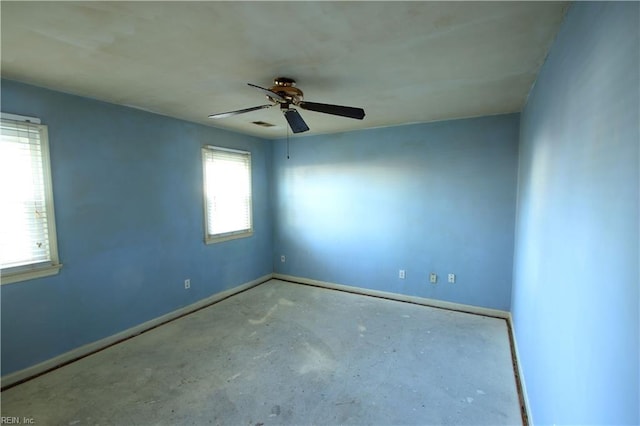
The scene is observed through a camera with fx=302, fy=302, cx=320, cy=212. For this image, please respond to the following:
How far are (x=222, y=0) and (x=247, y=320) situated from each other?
10.3ft

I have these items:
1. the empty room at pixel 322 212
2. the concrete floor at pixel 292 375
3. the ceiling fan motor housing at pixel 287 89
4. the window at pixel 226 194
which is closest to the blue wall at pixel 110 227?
the empty room at pixel 322 212

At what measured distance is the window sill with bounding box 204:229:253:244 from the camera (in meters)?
4.01

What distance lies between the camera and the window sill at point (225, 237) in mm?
4012

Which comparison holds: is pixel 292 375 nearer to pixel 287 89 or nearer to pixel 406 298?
pixel 406 298

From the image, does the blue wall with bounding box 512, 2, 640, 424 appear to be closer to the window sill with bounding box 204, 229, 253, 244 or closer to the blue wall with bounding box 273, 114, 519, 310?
the blue wall with bounding box 273, 114, 519, 310

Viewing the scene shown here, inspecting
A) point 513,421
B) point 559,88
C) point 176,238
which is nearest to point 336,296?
point 176,238

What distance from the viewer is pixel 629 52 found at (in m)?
0.79

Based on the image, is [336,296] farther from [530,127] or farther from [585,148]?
[585,148]

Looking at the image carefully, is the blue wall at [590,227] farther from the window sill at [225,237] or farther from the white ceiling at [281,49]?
the window sill at [225,237]

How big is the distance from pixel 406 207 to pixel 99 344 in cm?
368

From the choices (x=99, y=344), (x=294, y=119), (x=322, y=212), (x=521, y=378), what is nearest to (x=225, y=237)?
(x=322, y=212)

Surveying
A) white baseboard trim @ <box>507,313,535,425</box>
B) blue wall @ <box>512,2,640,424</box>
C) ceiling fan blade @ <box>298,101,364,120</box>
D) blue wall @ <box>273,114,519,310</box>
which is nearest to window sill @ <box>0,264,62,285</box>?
ceiling fan blade @ <box>298,101,364,120</box>

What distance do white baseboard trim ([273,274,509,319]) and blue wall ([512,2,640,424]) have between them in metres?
1.85

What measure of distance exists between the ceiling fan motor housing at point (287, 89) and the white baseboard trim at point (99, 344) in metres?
2.79
